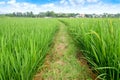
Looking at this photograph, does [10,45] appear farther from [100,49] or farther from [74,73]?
[100,49]

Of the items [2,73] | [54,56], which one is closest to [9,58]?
[2,73]

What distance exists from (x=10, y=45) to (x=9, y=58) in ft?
2.02

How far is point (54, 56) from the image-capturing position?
3.84m

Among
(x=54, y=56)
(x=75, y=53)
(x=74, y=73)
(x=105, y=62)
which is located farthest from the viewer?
(x=75, y=53)

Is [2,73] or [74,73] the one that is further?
[74,73]

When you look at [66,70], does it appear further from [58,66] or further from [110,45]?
[110,45]

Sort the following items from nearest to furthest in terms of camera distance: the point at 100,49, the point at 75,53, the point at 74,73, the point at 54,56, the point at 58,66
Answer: the point at 100,49 → the point at 74,73 → the point at 58,66 → the point at 54,56 → the point at 75,53

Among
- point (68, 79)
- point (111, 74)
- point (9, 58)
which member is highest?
point (9, 58)

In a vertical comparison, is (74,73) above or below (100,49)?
below

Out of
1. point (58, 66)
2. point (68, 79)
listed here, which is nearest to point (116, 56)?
point (68, 79)

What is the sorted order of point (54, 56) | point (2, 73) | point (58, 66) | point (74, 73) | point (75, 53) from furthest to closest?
point (75, 53) < point (54, 56) < point (58, 66) < point (74, 73) < point (2, 73)

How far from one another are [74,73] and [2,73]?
47.8 inches

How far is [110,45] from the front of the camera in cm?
230

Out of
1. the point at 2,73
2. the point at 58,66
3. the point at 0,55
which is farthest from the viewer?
the point at 58,66
